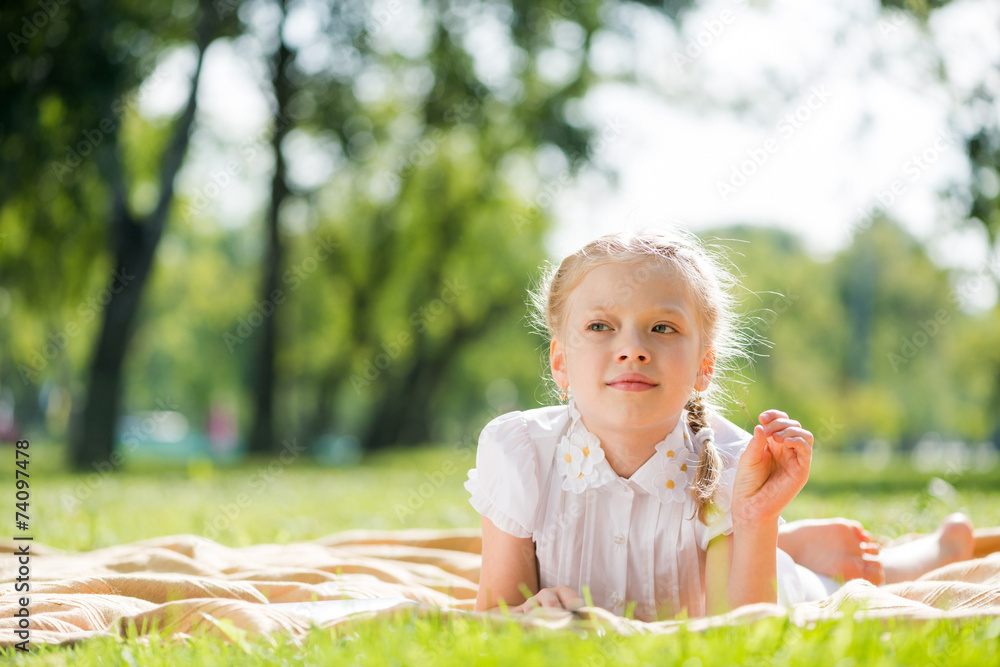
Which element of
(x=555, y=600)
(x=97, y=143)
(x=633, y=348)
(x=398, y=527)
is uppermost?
(x=97, y=143)

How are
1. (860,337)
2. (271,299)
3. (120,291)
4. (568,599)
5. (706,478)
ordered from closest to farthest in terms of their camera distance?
(568,599) < (706,478) < (120,291) < (271,299) < (860,337)

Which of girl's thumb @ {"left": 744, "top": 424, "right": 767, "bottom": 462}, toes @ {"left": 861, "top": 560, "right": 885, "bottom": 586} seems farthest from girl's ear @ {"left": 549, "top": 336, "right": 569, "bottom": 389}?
toes @ {"left": 861, "top": 560, "right": 885, "bottom": 586}

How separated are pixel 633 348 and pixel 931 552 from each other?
2098 mm

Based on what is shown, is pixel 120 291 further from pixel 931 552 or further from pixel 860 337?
pixel 860 337

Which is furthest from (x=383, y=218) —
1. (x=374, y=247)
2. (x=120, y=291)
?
(x=120, y=291)

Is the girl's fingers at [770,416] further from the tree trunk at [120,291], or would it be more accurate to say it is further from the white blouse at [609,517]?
the tree trunk at [120,291]

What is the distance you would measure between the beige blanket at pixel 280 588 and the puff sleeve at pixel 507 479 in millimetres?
356

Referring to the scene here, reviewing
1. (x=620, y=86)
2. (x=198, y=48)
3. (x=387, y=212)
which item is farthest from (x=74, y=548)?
(x=387, y=212)

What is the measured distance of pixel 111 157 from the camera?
11.6 metres

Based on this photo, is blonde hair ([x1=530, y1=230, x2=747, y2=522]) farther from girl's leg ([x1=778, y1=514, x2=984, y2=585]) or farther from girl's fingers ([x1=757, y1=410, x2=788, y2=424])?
girl's leg ([x1=778, y1=514, x2=984, y2=585])

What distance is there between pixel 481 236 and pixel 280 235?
6.29 metres

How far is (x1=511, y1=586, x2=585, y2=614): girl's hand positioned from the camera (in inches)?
96.5

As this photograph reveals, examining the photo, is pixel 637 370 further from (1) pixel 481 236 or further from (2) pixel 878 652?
(1) pixel 481 236

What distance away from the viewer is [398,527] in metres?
6.05
